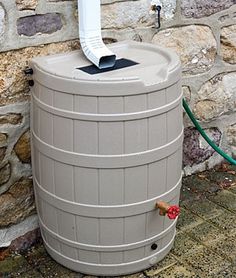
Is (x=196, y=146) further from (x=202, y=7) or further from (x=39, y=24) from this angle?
(x=39, y=24)

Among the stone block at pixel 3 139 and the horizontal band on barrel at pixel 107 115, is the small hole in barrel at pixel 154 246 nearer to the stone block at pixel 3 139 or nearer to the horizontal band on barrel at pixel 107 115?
the horizontal band on barrel at pixel 107 115

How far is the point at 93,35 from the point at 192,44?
600mm

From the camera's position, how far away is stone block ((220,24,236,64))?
8.16ft

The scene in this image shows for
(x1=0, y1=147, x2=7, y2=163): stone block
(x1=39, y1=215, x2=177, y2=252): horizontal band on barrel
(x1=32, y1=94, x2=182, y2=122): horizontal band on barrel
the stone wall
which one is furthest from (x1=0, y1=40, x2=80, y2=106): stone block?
(x1=39, y1=215, x2=177, y2=252): horizontal band on barrel

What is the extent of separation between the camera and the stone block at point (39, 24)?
6.22 ft

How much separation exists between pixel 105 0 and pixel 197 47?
536 millimetres

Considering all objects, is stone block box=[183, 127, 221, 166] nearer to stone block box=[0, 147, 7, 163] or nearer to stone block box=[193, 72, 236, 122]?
stone block box=[193, 72, 236, 122]

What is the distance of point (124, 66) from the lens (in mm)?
1855

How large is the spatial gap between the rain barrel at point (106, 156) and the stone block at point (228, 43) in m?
0.62

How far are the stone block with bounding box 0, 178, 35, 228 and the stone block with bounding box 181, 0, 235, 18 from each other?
97 centimetres

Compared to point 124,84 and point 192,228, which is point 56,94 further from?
point 192,228

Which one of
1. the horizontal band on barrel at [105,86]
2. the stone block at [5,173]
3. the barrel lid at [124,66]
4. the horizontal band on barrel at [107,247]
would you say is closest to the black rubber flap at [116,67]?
the barrel lid at [124,66]

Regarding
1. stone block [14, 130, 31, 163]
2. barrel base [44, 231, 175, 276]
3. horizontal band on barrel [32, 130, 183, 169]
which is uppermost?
horizontal band on barrel [32, 130, 183, 169]

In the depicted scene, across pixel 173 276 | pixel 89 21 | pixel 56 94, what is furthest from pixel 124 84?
pixel 173 276
